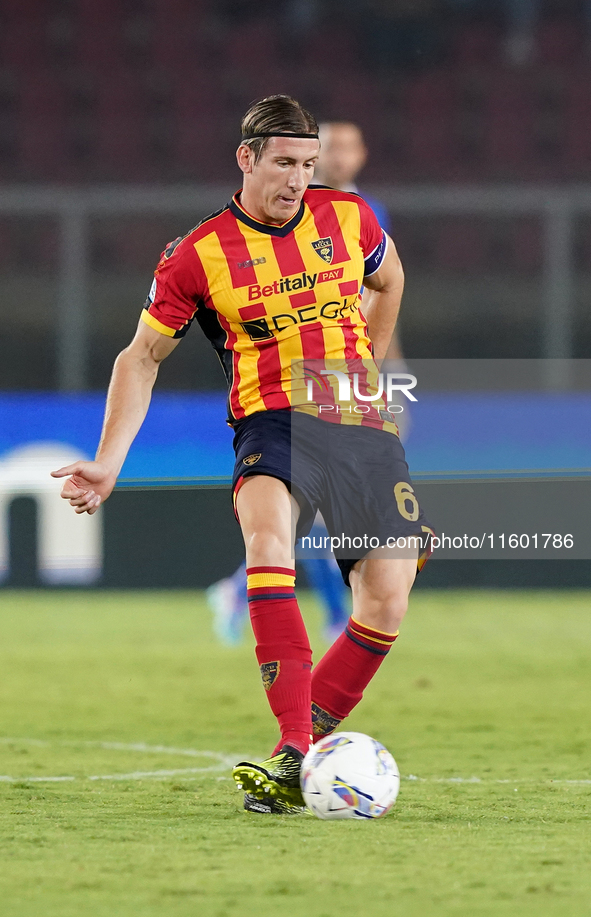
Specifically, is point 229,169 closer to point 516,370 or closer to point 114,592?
point 516,370

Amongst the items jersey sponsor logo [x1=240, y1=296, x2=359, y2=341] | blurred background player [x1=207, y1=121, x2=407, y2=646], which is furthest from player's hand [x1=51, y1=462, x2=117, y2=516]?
blurred background player [x1=207, y1=121, x2=407, y2=646]

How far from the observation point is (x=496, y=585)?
331 inches

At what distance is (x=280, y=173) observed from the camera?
10.7 ft

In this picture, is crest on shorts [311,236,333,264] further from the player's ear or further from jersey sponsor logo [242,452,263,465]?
jersey sponsor logo [242,452,263,465]

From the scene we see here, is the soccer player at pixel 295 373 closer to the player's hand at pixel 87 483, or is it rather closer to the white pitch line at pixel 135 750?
the player's hand at pixel 87 483

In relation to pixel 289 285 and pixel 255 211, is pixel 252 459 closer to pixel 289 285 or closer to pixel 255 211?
pixel 289 285

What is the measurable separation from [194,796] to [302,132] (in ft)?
5.32

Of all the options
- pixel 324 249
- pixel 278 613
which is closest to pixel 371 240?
pixel 324 249

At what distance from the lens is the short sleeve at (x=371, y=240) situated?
3.49 metres

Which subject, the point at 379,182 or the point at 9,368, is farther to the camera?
the point at 379,182

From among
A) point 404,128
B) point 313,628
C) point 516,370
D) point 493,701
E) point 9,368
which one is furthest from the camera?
point 404,128

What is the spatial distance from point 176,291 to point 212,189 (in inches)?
296

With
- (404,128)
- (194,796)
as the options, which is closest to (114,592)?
(194,796)

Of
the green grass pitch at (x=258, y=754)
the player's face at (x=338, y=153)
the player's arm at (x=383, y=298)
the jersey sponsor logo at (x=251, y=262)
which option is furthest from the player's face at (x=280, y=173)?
the player's face at (x=338, y=153)
